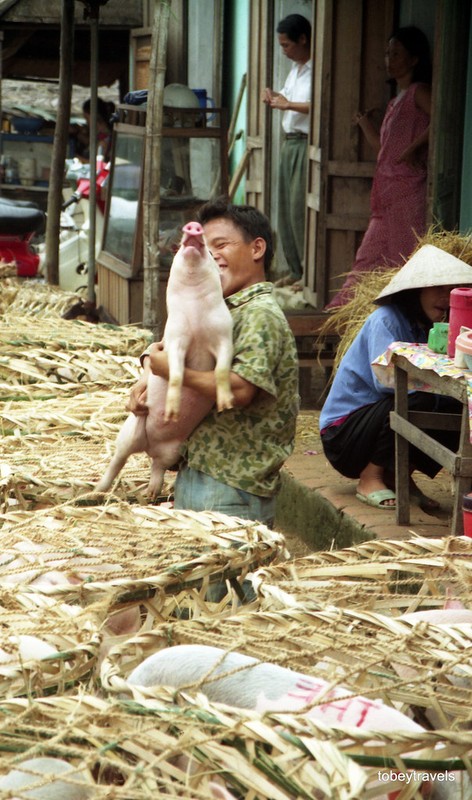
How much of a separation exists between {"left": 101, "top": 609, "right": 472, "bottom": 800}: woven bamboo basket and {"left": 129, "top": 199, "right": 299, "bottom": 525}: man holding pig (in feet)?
3.68

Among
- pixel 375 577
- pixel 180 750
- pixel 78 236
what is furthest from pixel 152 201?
pixel 78 236

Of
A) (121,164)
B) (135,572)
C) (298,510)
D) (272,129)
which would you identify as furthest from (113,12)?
(135,572)

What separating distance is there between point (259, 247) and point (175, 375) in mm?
485

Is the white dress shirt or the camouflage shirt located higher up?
the white dress shirt

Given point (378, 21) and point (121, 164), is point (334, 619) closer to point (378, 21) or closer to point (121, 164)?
point (378, 21)

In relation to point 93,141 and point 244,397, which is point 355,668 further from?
point 93,141

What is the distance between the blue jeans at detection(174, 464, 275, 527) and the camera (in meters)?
3.46

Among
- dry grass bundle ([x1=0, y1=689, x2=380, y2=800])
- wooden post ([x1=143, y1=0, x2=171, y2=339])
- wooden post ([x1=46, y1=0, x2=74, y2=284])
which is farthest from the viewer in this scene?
wooden post ([x1=46, y1=0, x2=74, y2=284])

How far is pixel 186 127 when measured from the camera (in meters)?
8.48

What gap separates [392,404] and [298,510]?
95 centimetres

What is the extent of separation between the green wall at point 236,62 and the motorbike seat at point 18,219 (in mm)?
2029

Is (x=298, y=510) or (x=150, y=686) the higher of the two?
(x=150, y=686)

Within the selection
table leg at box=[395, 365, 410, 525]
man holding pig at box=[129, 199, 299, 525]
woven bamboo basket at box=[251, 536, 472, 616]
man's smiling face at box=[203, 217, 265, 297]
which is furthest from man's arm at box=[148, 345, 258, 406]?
table leg at box=[395, 365, 410, 525]

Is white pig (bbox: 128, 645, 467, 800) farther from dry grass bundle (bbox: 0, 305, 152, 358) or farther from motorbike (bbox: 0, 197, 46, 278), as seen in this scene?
motorbike (bbox: 0, 197, 46, 278)
